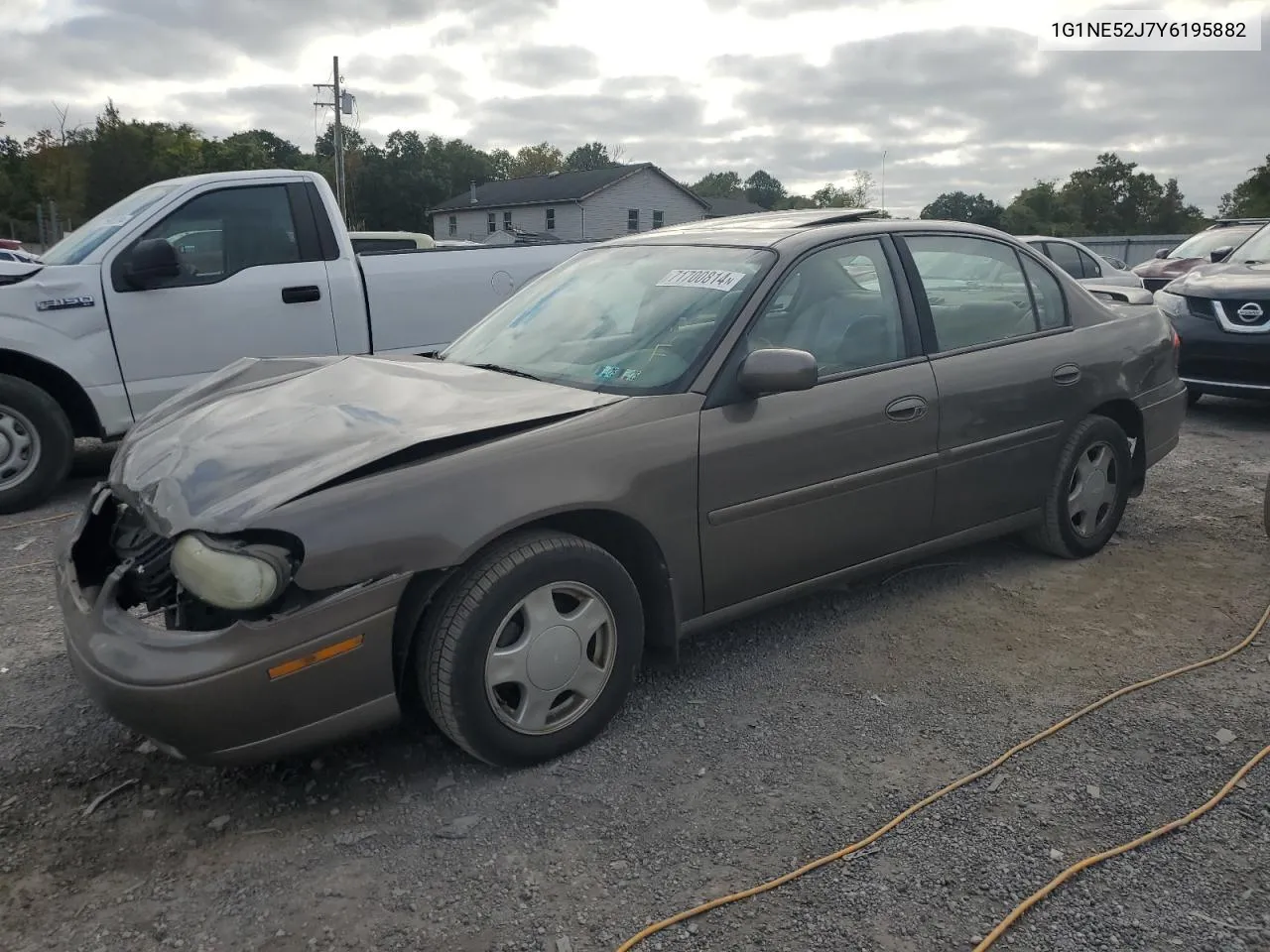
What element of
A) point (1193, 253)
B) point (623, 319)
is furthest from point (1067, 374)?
point (1193, 253)

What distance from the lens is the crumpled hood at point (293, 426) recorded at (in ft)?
8.74

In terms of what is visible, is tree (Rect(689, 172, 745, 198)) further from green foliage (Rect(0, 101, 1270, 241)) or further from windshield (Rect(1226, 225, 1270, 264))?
windshield (Rect(1226, 225, 1270, 264))

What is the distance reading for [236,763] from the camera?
8.50 ft

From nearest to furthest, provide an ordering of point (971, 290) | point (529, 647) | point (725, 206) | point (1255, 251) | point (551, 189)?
point (529, 647), point (971, 290), point (1255, 251), point (551, 189), point (725, 206)

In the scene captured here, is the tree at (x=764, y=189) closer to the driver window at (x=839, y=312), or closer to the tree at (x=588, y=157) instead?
the tree at (x=588, y=157)

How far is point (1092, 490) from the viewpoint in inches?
182

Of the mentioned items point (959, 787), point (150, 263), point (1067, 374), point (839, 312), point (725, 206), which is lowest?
point (959, 787)

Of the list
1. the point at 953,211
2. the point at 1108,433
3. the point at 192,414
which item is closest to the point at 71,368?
the point at 192,414

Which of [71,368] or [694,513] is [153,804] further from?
[71,368]

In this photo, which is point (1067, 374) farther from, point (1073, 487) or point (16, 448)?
point (16, 448)

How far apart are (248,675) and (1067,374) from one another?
3.56 meters

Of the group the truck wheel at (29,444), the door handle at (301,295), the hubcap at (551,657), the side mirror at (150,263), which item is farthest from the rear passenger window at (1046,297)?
the truck wheel at (29,444)

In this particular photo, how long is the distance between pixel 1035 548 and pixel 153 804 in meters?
3.84

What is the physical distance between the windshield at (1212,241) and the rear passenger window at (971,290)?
1065 cm
